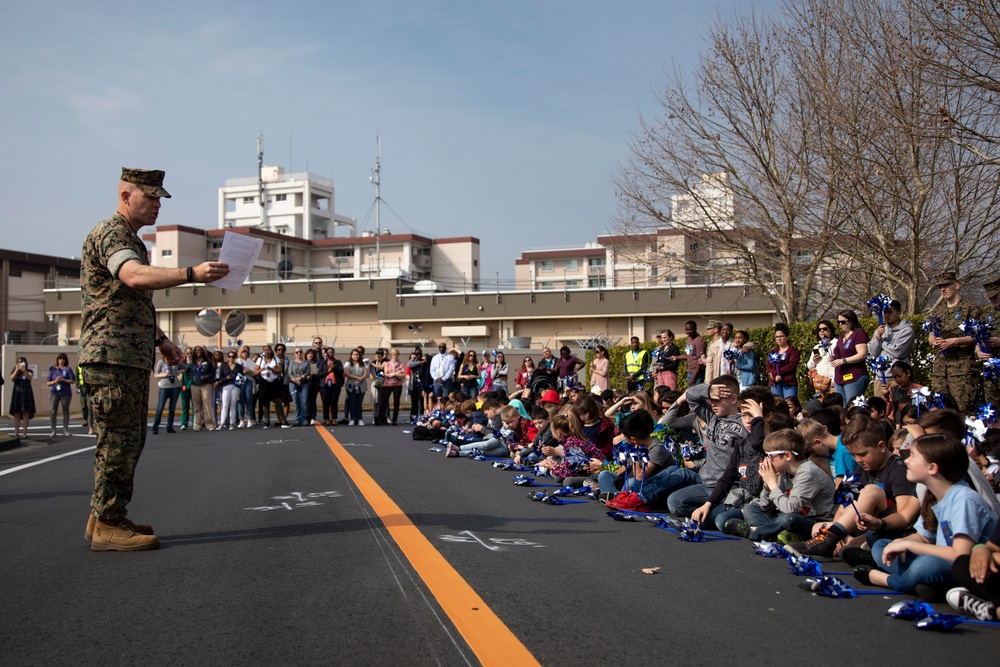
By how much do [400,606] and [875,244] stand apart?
16.9 meters

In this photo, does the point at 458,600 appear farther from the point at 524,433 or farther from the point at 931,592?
the point at 524,433

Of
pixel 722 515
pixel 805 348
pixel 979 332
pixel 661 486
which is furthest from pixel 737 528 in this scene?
pixel 805 348

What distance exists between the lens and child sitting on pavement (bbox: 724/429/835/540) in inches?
260

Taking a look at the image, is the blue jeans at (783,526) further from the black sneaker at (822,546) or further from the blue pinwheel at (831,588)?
the blue pinwheel at (831,588)

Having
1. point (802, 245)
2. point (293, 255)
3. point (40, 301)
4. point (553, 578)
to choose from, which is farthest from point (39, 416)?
point (293, 255)

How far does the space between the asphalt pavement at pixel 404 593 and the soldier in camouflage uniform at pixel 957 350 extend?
189 inches

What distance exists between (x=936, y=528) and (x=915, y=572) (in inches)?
18.1

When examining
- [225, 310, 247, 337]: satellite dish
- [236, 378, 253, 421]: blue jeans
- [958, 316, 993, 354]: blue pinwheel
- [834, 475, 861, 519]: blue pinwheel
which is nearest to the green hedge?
[958, 316, 993, 354]: blue pinwheel

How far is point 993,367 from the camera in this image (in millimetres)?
9797

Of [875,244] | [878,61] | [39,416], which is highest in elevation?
[878,61]

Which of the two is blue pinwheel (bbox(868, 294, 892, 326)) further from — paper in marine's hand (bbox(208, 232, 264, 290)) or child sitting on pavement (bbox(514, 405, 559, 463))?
paper in marine's hand (bbox(208, 232, 264, 290))

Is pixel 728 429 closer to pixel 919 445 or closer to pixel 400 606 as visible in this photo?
pixel 919 445

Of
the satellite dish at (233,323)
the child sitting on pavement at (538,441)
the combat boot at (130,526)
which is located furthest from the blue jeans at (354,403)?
the combat boot at (130,526)

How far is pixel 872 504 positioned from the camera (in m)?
6.14
